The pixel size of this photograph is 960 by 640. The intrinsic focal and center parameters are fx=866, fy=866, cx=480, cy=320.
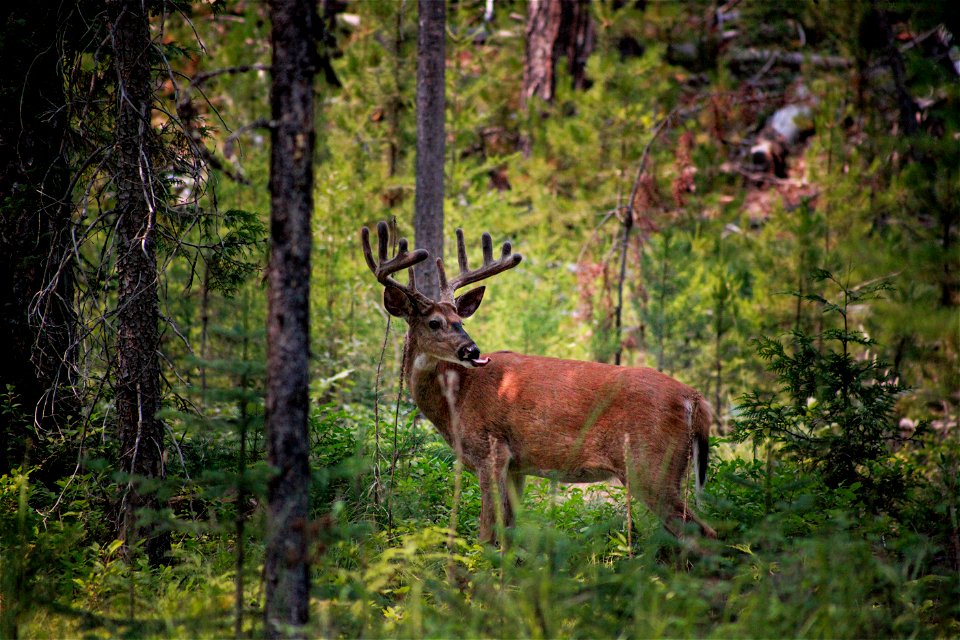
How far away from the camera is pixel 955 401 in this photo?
785cm

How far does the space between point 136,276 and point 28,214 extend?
1517 millimetres

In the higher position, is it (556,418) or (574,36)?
(574,36)

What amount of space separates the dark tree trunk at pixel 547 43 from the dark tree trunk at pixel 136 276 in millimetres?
9932

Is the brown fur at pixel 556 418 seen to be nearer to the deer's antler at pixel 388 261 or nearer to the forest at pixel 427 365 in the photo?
the forest at pixel 427 365

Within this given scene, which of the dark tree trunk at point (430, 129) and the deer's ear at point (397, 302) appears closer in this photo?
the deer's ear at point (397, 302)

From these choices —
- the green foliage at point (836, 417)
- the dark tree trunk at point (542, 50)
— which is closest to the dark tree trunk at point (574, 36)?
the dark tree trunk at point (542, 50)

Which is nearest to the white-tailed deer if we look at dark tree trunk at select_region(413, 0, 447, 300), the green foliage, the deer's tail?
the deer's tail

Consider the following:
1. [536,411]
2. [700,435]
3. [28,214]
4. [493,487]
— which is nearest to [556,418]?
[536,411]

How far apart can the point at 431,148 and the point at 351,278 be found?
8.95 feet

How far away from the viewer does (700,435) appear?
5445mm

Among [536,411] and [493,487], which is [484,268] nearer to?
[536,411]

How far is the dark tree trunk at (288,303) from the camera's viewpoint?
11.2 feet

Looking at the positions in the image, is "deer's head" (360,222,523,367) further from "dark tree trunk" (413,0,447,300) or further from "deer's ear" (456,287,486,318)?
"dark tree trunk" (413,0,447,300)

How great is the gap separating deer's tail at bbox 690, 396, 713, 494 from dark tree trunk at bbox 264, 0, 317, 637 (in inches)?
112
